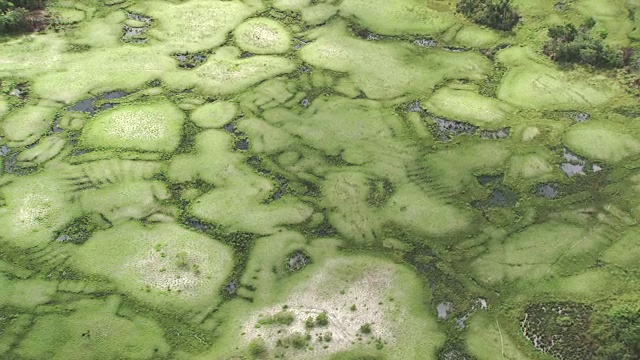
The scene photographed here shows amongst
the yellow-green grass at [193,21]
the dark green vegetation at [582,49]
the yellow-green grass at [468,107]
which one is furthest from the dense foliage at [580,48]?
the yellow-green grass at [193,21]

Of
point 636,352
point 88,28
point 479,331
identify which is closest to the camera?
point 636,352

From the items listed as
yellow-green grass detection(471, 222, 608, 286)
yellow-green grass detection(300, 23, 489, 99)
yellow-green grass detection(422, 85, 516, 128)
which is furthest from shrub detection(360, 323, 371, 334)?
yellow-green grass detection(300, 23, 489, 99)

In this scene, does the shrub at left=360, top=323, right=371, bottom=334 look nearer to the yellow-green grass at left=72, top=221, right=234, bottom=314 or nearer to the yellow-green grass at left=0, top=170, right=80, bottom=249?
the yellow-green grass at left=72, top=221, right=234, bottom=314

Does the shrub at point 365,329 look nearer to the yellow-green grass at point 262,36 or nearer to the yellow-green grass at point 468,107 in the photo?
the yellow-green grass at point 468,107

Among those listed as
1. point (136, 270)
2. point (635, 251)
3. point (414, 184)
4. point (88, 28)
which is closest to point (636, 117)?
point (635, 251)

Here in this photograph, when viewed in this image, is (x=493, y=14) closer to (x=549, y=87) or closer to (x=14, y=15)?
(x=549, y=87)

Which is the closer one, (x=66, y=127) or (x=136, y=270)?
(x=136, y=270)

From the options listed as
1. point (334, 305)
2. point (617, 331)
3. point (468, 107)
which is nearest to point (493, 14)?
point (468, 107)

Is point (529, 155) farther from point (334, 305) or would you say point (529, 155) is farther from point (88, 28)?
point (88, 28)
